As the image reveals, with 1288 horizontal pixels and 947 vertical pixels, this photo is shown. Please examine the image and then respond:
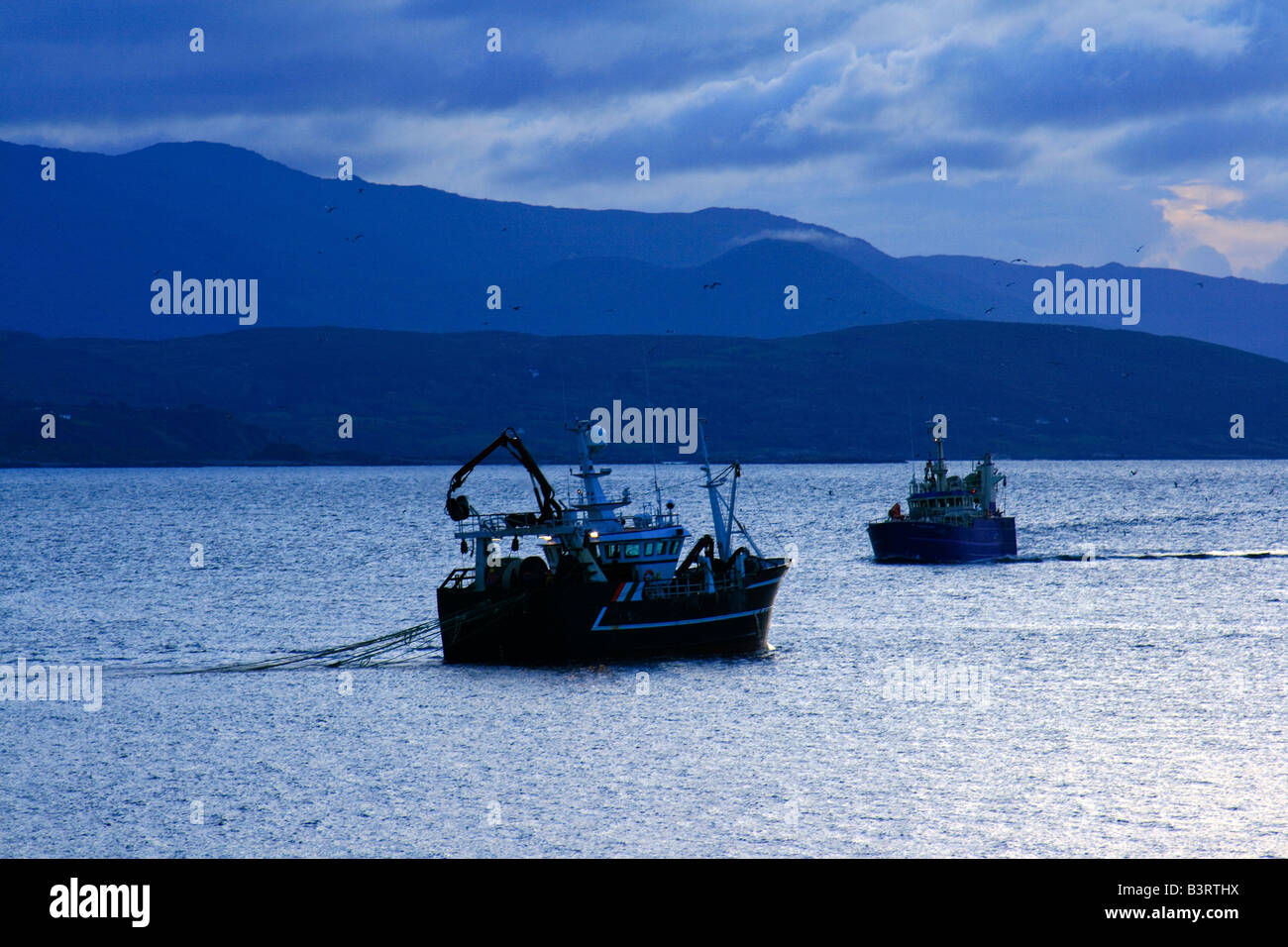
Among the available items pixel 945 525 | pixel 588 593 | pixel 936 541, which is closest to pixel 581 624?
pixel 588 593

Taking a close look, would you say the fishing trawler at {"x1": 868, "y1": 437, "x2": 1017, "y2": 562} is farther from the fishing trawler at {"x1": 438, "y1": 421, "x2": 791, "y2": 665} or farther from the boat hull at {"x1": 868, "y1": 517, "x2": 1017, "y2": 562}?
the fishing trawler at {"x1": 438, "y1": 421, "x2": 791, "y2": 665}

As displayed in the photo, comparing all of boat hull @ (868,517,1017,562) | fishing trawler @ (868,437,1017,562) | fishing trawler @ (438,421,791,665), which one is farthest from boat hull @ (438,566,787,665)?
fishing trawler @ (868,437,1017,562)

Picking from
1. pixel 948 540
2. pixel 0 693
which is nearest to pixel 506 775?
pixel 0 693

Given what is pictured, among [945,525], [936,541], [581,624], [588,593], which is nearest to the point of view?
[588,593]

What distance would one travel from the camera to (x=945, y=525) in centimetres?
12912

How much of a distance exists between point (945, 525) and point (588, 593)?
71.5 meters

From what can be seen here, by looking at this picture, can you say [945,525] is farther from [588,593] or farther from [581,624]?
[588,593]

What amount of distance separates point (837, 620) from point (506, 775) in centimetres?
4835

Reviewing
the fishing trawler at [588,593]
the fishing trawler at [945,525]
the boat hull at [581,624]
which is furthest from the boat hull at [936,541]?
the boat hull at [581,624]

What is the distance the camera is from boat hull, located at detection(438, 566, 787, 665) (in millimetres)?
65438

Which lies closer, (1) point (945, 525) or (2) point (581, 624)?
(2) point (581, 624)

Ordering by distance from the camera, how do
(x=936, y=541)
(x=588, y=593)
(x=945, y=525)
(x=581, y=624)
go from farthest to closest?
(x=936, y=541), (x=945, y=525), (x=581, y=624), (x=588, y=593)

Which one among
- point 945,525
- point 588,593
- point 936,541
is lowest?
point 936,541
